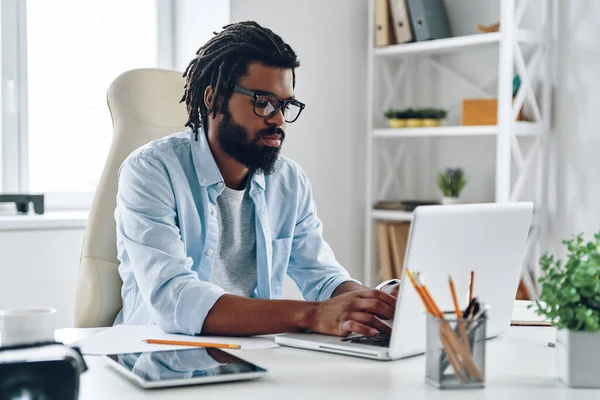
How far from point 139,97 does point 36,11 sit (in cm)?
116

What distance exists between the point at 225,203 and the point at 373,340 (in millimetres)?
584

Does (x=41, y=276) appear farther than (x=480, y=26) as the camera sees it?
No

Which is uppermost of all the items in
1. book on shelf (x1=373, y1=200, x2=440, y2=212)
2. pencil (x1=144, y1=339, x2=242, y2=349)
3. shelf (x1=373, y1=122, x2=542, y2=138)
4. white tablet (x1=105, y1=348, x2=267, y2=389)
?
shelf (x1=373, y1=122, x2=542, y2=138)

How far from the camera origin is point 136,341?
123cm

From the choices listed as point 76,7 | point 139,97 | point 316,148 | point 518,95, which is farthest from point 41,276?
point 518,95

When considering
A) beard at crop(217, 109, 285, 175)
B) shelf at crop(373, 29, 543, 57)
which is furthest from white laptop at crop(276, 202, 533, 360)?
shelf at crop(373, 29, 543, 57)

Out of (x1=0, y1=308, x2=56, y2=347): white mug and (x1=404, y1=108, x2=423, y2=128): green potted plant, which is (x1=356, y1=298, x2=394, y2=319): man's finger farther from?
(x1=404, y1=108, x2=423, y2=128): green potted plant

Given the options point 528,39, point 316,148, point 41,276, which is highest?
point 528,39

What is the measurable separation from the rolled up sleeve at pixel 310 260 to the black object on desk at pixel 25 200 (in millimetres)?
1070

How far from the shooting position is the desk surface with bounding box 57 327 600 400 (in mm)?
941

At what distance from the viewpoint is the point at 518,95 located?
2752mm

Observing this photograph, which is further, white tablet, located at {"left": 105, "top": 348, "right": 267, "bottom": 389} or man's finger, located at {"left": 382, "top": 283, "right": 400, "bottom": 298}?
man's finger, located at {"left": 382, "top": 283, "right": 400, "bottom": 298}

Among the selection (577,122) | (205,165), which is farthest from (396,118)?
(205,165)

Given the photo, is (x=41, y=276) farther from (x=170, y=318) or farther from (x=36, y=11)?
(x=170, y=318)
